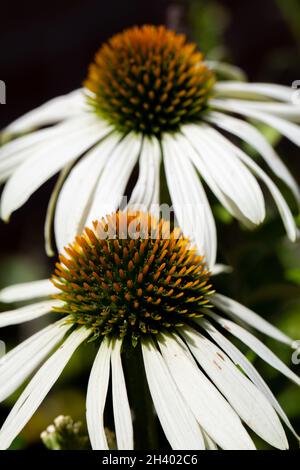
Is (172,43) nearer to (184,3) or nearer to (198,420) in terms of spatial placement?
(184,3)

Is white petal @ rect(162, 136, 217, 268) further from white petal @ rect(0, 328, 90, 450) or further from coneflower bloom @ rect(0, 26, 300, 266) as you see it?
white petal @ rect(0, 328, 90, 450)

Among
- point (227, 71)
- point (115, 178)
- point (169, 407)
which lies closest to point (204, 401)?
point (169, 407)

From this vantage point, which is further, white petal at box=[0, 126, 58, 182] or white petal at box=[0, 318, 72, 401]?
white petal at box=[0, 126, 58, 182]

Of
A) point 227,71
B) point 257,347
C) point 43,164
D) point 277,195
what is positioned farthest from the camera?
point 227,71

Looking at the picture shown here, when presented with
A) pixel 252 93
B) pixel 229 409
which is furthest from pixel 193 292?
pixel 252 93

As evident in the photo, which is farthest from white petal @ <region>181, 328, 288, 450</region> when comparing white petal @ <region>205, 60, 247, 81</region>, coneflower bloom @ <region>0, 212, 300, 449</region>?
white petal @ <region>205, 60, 247, 81</region>

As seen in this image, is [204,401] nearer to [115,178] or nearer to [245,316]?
[245,316]

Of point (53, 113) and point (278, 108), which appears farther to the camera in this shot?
point (53, 113)
